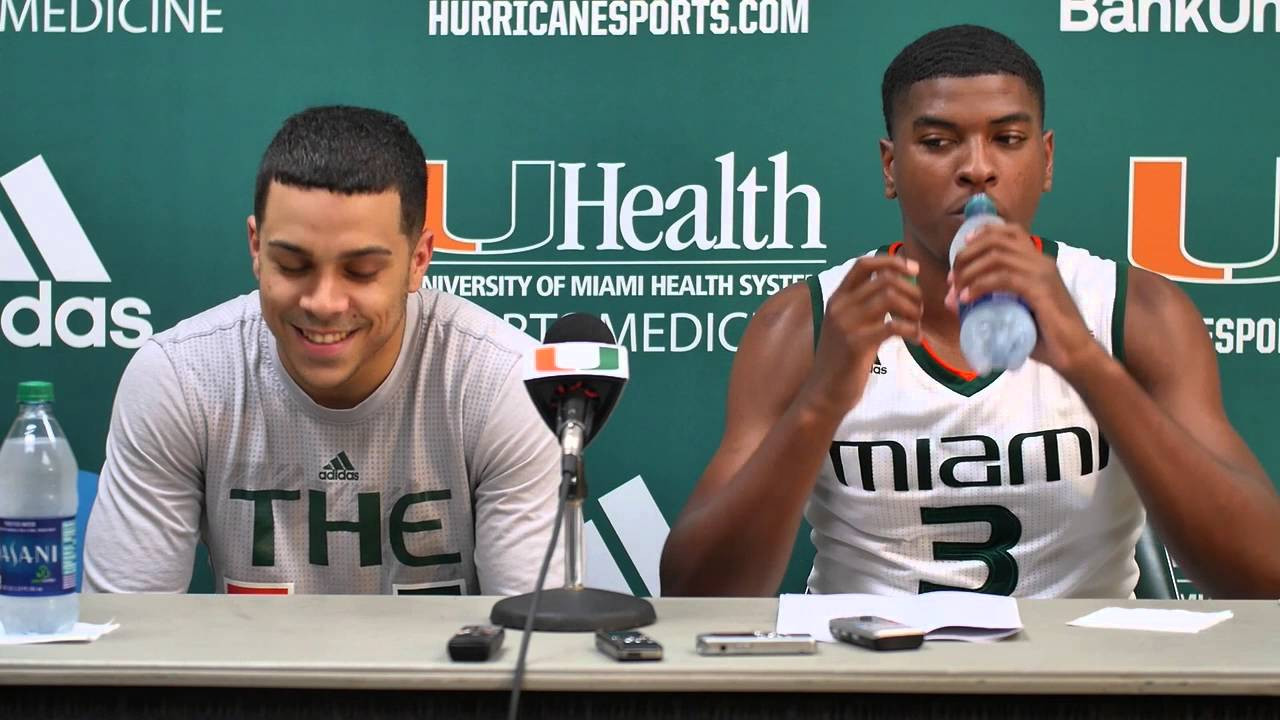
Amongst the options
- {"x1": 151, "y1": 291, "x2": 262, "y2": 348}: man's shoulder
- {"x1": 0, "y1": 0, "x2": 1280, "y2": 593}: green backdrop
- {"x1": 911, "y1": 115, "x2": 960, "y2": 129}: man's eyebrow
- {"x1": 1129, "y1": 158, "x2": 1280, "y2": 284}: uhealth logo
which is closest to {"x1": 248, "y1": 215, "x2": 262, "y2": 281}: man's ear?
{"x1": 151, "y1": 291, "x2": 262, "y2": 348}: man's shoulder

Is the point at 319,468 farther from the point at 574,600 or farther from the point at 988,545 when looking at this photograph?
the point at 988,545

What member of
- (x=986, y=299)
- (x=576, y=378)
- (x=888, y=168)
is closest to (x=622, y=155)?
(x=888, y=168)

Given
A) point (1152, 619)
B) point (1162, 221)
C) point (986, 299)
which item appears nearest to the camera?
point (1152, 619)

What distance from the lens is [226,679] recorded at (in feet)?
3.28

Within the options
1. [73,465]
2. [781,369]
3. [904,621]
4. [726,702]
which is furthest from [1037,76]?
[73,465]

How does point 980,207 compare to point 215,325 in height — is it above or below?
above

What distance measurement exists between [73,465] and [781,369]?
86 cm

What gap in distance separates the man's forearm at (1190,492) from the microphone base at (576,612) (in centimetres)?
57

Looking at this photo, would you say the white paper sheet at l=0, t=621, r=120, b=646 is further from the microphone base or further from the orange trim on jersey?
the orange trim on jersey

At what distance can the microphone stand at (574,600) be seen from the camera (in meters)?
1.14

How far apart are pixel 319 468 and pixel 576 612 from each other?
642mm

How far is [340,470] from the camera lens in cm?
170

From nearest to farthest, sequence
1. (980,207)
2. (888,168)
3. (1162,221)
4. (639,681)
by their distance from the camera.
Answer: (639,681)
(980,207)
(888,168)
(1162,221)

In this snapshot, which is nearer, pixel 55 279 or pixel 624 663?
pixel 624 663
